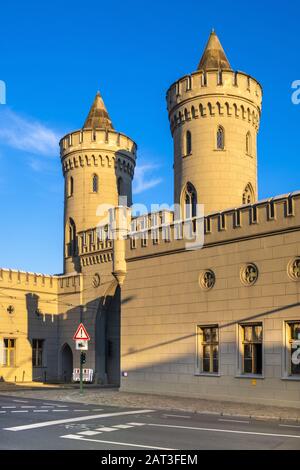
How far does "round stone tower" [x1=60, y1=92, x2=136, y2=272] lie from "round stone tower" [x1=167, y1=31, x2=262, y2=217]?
35.6 ft

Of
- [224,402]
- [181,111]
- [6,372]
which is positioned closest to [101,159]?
[181,111]

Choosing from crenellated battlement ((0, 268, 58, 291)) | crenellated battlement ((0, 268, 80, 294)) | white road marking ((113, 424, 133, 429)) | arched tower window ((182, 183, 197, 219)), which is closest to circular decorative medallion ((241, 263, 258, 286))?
white road marking ((113, 424, 133, 429))

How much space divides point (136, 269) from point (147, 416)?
11.6 meters

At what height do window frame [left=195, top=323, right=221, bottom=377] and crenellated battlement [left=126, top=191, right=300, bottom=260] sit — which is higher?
crenellated battlement [left=126, top=191, right=300, bottom=260]

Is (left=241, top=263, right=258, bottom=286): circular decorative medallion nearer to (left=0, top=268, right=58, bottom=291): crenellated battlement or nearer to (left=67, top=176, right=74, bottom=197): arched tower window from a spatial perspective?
(left=0, top=268, right=58, bottom=291): crenellated battlement

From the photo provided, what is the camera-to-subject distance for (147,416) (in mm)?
18438

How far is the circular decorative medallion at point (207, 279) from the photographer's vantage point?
83.2 ft

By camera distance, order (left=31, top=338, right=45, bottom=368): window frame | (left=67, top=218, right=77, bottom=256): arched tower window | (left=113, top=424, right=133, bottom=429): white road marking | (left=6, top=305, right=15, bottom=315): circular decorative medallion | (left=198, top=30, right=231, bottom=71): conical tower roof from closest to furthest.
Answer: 1. (left=113, top=424, right=133, bottom=429): white road marking
2. (left=198, top=30, right=231, bottom=71): conical tower roof
3. (left=6, top=305, right=15, bottom=315): circular decorative medallion
4. (left=31, top=338, right=45, bottom=368): window frame
5. (left=67, top=218, right=77, bottom=256): arched tower window

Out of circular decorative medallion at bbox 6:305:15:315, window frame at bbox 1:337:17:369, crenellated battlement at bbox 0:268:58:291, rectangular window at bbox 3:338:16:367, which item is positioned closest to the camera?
window frame at bbox 1:337:17:369

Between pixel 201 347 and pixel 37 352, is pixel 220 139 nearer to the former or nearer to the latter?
pixel 201 347

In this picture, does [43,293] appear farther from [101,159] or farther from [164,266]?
[164,266]

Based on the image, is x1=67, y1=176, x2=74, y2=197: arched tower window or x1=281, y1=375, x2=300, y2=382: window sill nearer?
x1=281, y1=375, x2=300, y2=382: window sill

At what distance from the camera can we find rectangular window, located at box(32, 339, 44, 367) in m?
44.1
